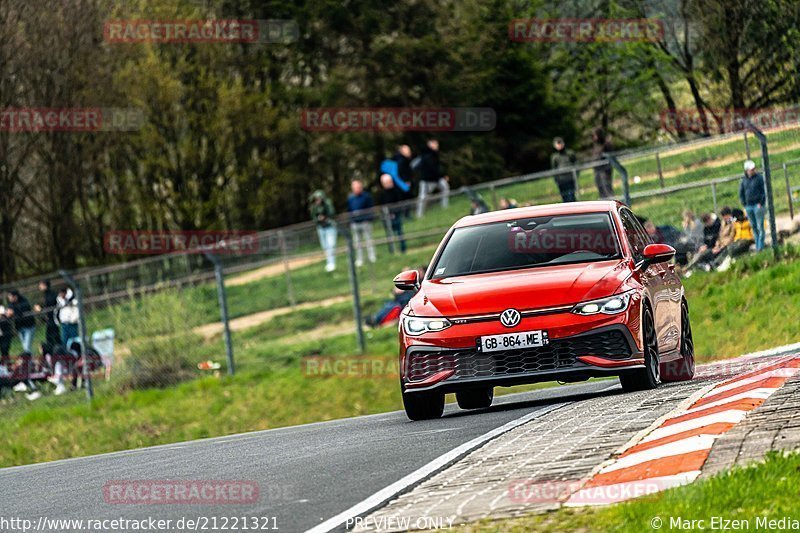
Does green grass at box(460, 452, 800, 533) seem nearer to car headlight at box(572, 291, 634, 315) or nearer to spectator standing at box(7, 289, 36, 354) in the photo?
car headlight at box(572, 291, 634, 315)

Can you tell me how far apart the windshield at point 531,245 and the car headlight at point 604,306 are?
2.88ft

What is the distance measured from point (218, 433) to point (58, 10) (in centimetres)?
2213

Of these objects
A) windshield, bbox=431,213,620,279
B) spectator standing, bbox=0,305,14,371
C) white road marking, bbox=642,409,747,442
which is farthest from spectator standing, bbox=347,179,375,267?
white road marking, bbox=642,409,747,442

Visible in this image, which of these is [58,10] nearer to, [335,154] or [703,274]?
[335,154]

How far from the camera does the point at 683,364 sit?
567 inches

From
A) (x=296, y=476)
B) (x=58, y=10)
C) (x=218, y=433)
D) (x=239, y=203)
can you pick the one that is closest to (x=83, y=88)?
(x=58, y=10)

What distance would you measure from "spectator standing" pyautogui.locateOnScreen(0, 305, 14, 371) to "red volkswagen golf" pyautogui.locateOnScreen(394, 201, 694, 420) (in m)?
13.5

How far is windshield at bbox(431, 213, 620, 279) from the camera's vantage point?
1302 centimetres

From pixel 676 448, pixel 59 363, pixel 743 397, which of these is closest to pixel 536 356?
pixel 743 397

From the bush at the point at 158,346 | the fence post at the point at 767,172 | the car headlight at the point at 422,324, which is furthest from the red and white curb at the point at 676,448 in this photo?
the bush at the point at 158,346

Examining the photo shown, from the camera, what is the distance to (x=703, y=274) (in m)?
23.9

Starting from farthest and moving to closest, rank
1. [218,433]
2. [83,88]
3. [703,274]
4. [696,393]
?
1. [83,88]
2. [703,274]
3. [218,433]
4. [696,393]

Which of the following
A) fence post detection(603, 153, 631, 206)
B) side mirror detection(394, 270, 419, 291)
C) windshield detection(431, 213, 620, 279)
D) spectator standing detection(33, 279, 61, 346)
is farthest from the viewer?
spectator standing detection(33, 279, 61, 346)

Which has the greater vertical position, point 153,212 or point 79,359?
point 153,212
